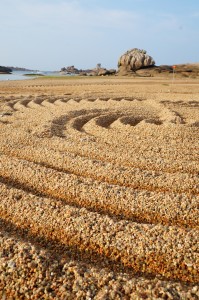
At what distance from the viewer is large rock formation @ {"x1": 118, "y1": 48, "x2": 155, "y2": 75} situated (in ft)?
167

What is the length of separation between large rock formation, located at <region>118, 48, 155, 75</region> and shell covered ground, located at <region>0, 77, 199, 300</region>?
143ft

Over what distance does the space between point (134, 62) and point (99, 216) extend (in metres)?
49.5

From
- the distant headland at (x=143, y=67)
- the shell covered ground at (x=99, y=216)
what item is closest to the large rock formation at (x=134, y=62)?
the distant headland at (x=143, y=67)

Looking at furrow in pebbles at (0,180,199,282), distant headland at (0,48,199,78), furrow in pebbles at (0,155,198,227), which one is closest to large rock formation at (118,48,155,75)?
distant headland at (0,48,199,78)

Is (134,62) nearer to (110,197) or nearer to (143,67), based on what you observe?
(143,67)

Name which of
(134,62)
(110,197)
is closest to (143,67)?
(134,62)

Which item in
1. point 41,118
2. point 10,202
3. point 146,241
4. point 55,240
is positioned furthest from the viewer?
point 41,118

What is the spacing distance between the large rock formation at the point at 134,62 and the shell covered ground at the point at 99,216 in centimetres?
4374

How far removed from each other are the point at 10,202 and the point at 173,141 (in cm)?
504

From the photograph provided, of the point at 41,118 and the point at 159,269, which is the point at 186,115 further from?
the point at 159,269

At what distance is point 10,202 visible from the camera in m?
5.23

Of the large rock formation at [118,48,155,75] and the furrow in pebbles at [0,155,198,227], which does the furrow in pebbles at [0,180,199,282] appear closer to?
the furrow in pebbles at [0,155,198,227]

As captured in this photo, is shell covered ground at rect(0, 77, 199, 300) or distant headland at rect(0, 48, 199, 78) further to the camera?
distant headland at rect(0, 48, 199, 78)

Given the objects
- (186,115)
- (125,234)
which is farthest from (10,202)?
(186,115)
